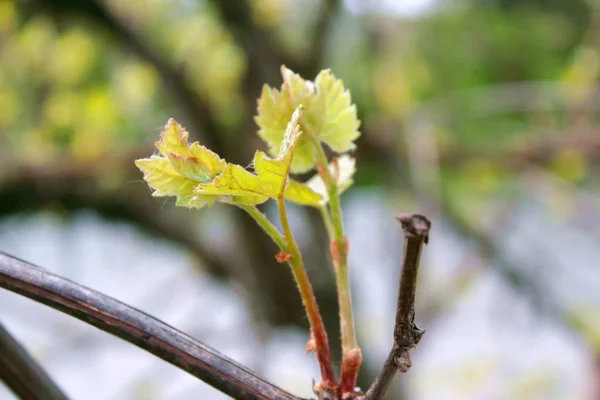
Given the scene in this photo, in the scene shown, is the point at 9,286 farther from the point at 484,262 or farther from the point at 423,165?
the point at 484,262

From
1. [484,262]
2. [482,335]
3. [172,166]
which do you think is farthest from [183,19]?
[482,335]

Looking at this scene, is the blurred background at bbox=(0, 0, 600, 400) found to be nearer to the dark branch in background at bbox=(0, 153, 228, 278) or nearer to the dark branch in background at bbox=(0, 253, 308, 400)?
the dark branch in background at bbox=(0, 153, 228, 278)

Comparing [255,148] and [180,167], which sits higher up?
[255,148]

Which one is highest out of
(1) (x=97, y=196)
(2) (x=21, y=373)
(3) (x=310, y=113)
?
(1) (x=97, y=196)

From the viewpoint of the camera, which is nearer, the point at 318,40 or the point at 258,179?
the point at 258,179

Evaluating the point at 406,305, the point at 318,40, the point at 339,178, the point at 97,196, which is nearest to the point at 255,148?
the point at 318,40

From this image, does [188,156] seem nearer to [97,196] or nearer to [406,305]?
[406,305]
